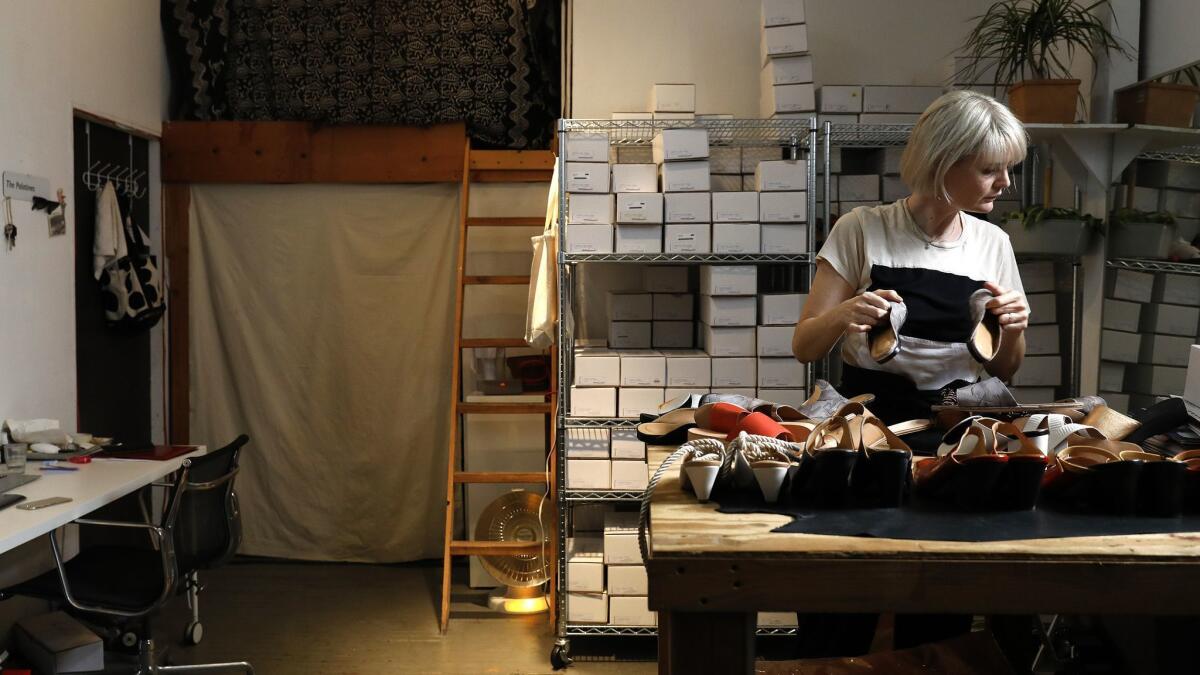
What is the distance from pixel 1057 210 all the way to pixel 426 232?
2752 mm

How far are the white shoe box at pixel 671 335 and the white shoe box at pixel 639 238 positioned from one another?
395mm

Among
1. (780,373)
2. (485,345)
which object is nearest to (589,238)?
(780,373)

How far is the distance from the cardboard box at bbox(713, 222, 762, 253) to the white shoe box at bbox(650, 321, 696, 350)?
16.8 inches

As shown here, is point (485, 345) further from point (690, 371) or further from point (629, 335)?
point (690, 371)

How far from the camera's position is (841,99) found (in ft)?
12.7

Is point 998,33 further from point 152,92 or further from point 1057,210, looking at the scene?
point 152,92

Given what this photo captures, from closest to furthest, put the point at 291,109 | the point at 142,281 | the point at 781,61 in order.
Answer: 1. the point at 781,61
2. the point at 142,281
3. the point at 291,109

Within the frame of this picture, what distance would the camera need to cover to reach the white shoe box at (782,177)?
3600 mm

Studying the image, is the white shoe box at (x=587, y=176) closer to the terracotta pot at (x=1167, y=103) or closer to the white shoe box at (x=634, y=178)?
the white shoe box at (x=634, y=178)

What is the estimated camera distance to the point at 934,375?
215 centimetres

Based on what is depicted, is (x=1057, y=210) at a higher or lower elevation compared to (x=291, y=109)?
lower

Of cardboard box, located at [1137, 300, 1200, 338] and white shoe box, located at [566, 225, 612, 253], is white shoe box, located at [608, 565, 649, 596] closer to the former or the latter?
white shoe box, located at [566, 225, 612, 253]

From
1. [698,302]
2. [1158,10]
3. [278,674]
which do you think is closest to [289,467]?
[278,674]

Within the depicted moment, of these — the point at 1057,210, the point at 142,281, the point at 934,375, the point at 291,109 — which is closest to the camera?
the point at 934,375
